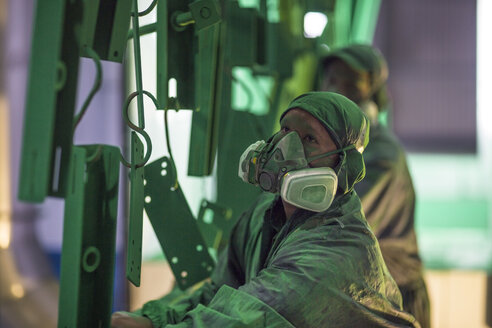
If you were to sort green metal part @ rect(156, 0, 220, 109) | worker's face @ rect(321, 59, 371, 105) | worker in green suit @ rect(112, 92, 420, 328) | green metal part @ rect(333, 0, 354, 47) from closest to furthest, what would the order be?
worker in green suit @ rect(112, 92, 420, 328)
green metal part @ rect(156, 0, 220, 109)
worker's face @ rect(321, 59, 371, 105)
green metal part @ rect(333, 0, 354, 47)

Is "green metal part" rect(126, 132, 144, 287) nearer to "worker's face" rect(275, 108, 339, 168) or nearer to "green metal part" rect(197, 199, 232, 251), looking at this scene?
"worker's face" rect(275, 108, 339, 168)

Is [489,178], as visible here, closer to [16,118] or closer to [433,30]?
[433,30]

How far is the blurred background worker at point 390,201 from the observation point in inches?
83.0

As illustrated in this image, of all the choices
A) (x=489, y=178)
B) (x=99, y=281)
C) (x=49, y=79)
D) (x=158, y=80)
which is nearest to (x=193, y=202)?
(x=158, y=80)

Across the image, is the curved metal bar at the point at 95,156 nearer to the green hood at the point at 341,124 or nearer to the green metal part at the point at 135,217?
the green metal part at the point at 135,217

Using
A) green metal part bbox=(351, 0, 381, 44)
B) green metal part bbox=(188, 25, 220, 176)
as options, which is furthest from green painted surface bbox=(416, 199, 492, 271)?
green metal part bbox=(188, 25, 220, 176)

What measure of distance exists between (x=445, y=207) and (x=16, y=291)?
3.43 metres

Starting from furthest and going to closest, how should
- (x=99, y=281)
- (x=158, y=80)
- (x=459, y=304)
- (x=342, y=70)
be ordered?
(x=459, y=304)
(x=342, y=70)
(x=158, y=80)
(x=99, y=281)

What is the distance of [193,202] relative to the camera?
2.02m

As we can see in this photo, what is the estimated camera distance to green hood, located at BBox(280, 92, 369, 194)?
A: 132cm

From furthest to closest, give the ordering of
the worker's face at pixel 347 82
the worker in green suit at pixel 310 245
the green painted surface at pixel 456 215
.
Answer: the green painted surface at pixel 456 215 < the worker's face at pixel 347 82 < the worker in green suit at pixel 310 245

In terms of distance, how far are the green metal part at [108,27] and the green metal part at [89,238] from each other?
198 millimetres

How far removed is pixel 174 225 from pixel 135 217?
293 mm

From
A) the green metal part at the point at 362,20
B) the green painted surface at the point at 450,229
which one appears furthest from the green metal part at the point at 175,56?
the green painted surface at the point at 450,229
